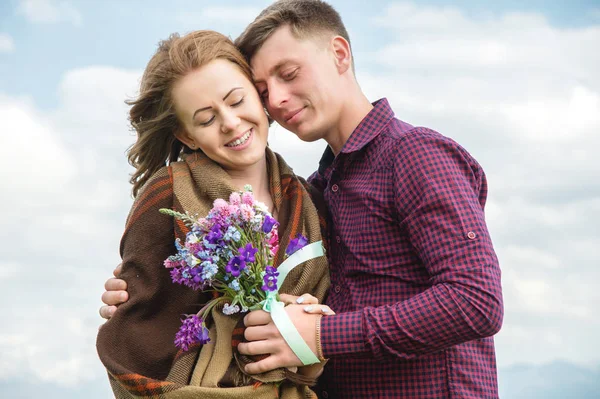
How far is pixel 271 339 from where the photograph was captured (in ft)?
9.66

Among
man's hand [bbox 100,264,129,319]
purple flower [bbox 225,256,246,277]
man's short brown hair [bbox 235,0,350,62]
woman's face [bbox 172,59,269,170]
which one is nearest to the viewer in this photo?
purple flower [bbox 225,256,246,277]

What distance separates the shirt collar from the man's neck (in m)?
0.10

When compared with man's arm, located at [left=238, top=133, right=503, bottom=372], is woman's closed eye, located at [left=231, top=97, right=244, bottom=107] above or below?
above

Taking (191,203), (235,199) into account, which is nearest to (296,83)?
(191,203)

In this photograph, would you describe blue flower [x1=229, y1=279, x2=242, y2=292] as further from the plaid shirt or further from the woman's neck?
the woman's neck

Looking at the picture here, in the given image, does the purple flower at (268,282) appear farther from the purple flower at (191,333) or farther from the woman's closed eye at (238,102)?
the woman's closed eye at (238,102)

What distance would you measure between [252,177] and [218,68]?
571mm

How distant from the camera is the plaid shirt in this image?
296cm

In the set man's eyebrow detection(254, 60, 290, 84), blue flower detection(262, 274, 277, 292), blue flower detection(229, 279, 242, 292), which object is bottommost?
blue flower detection(229, 279, 242, 292)

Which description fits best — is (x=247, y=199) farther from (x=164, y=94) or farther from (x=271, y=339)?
(x=164, y=94)

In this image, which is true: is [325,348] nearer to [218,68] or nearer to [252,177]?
[252,177]

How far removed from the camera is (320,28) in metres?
3.87

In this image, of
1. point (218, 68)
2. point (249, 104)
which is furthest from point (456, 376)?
point (218, 68)

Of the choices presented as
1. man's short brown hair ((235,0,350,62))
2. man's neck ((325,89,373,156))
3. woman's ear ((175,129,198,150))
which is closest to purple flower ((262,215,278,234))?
woman's ear ((175,129,198,150))
